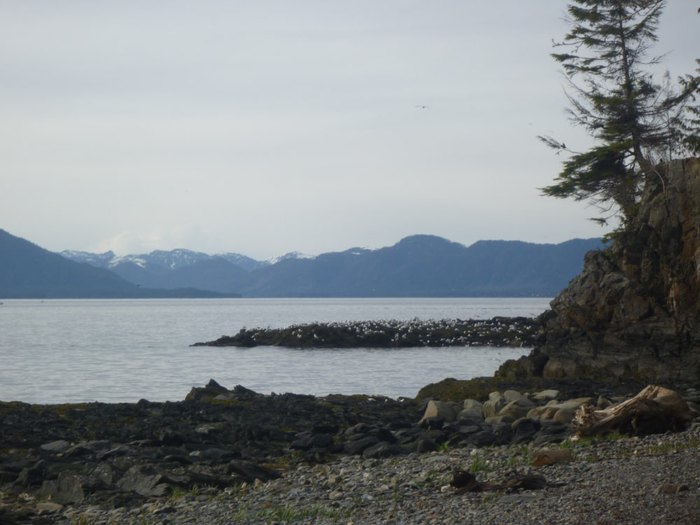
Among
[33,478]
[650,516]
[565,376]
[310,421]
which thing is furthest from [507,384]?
[650,516]

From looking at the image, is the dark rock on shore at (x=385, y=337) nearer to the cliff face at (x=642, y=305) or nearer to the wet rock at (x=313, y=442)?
the cliff face at (x=642, y=305)

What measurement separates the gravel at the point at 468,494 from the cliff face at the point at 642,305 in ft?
44.7

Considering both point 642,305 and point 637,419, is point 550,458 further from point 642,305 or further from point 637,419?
point 642,305

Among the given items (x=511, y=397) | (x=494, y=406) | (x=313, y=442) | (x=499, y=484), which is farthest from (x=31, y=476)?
(x=511, y=397)

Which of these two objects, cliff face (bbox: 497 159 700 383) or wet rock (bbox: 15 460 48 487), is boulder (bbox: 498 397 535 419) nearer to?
cliff face (bbox: 497 159 700 383)

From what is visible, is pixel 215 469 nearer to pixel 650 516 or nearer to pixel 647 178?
pixel 650 516

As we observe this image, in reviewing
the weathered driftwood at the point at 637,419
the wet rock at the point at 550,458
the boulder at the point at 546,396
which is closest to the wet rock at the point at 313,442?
the weathered driftwood at the point at 637,419

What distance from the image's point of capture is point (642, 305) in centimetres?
2945

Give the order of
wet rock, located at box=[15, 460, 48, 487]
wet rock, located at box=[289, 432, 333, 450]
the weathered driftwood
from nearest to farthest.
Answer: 1. wet rock, located at box=[15, 460, 48, 487]
2. the weathered driftwood
3. wet rock, located at box=[289, 432, 333, 450]

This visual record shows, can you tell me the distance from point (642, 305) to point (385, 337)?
130 feet

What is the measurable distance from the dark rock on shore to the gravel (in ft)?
164

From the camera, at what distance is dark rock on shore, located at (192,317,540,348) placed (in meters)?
66.8

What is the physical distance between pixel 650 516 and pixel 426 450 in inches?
307

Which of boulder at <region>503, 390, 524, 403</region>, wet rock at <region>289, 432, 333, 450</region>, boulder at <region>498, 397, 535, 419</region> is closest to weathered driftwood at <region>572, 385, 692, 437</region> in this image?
boulder at <region>498, 397, 535, 419</region>
